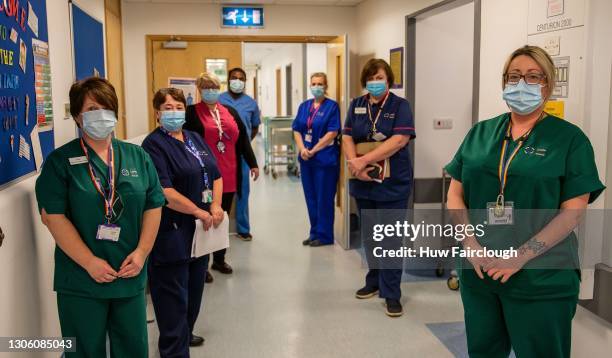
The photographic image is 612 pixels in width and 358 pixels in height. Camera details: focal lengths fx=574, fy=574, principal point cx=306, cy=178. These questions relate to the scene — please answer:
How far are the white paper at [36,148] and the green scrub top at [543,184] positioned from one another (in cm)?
182

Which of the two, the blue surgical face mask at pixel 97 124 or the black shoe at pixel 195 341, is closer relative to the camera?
the blue surgical face mask at pixel 97 124

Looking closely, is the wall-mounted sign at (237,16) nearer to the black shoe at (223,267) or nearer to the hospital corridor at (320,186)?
the hospital corridor at (320,186)

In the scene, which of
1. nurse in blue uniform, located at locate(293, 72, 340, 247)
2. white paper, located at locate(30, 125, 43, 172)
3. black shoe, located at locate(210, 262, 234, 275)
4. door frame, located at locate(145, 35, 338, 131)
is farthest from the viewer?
door frame, located at locate(145, 35, 338, 131)

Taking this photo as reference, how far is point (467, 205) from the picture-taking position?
82.9 inches

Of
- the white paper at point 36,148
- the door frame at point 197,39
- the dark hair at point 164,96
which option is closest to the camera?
the white paper at point 36,148

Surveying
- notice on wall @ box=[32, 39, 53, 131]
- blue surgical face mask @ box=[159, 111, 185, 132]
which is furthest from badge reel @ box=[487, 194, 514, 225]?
notice on wall @ box=[32, 39, 53, 131]

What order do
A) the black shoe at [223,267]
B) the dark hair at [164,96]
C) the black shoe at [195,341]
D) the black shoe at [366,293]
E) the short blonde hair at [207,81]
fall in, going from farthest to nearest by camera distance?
the black shoe at [223,267]
the black shoe at [366,293]
the short blonde hair at [207,81]
the black shoe at [195,341]
the dark hair at [164,96]

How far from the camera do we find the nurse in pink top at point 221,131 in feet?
12.2

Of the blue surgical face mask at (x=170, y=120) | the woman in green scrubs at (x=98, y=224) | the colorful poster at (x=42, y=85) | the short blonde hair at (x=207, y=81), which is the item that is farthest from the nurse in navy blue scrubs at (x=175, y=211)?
the short blonde hair at (x=207, y=81)

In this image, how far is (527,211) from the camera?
1.90 meters

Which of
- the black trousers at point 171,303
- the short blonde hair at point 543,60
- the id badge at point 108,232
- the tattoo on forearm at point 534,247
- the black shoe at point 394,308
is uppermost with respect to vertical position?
the short blonde hair at point 543,60

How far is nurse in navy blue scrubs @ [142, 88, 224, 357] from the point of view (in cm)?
252

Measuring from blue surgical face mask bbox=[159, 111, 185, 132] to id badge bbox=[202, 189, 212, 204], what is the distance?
32cm

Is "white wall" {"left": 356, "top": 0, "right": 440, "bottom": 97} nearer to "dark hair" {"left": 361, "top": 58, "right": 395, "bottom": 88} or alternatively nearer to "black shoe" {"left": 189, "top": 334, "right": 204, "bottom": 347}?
"dark hair" {"left": 361, "top": 58, "right": 395, "bottom": 88}
